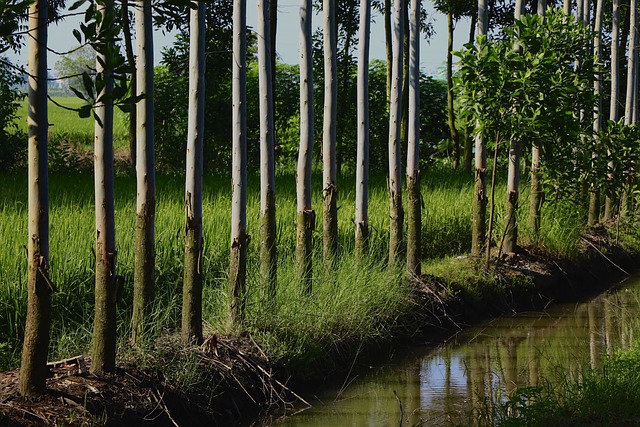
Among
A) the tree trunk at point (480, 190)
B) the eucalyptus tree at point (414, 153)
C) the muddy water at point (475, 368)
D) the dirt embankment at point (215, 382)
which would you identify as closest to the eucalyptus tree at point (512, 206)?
the tree trunk at point (480, 190)

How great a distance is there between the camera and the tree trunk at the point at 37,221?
19.7 feet

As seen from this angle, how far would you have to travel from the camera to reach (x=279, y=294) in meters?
9.23

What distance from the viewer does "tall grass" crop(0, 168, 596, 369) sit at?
8.20 m

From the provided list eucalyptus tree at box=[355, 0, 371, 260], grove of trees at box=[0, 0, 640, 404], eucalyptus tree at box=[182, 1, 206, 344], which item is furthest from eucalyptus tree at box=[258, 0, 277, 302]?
eucalyptus tree at box=[355, 0, 371, 260]

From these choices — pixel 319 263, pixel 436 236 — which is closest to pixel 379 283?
pixel 319 263

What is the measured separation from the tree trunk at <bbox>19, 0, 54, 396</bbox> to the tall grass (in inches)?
44.3

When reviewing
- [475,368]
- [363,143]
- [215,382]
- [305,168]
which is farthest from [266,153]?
[475,368]

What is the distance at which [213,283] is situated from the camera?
9883 mm

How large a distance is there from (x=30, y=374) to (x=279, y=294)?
Result: 3128mm

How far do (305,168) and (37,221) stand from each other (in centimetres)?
423

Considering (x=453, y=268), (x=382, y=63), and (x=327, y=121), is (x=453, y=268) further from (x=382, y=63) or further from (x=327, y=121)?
(x=382, y=63)

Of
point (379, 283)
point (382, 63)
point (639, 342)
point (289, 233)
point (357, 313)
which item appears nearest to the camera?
point (639, 342)

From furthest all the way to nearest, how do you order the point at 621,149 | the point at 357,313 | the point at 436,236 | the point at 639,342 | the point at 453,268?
1. the point at 621,149
2. the point at 436,236
3. the point at 453,268
4. the point at 357,313
5. the point at 639,342

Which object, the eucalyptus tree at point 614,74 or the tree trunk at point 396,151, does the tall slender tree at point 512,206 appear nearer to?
the tree trunk at point 396,151
